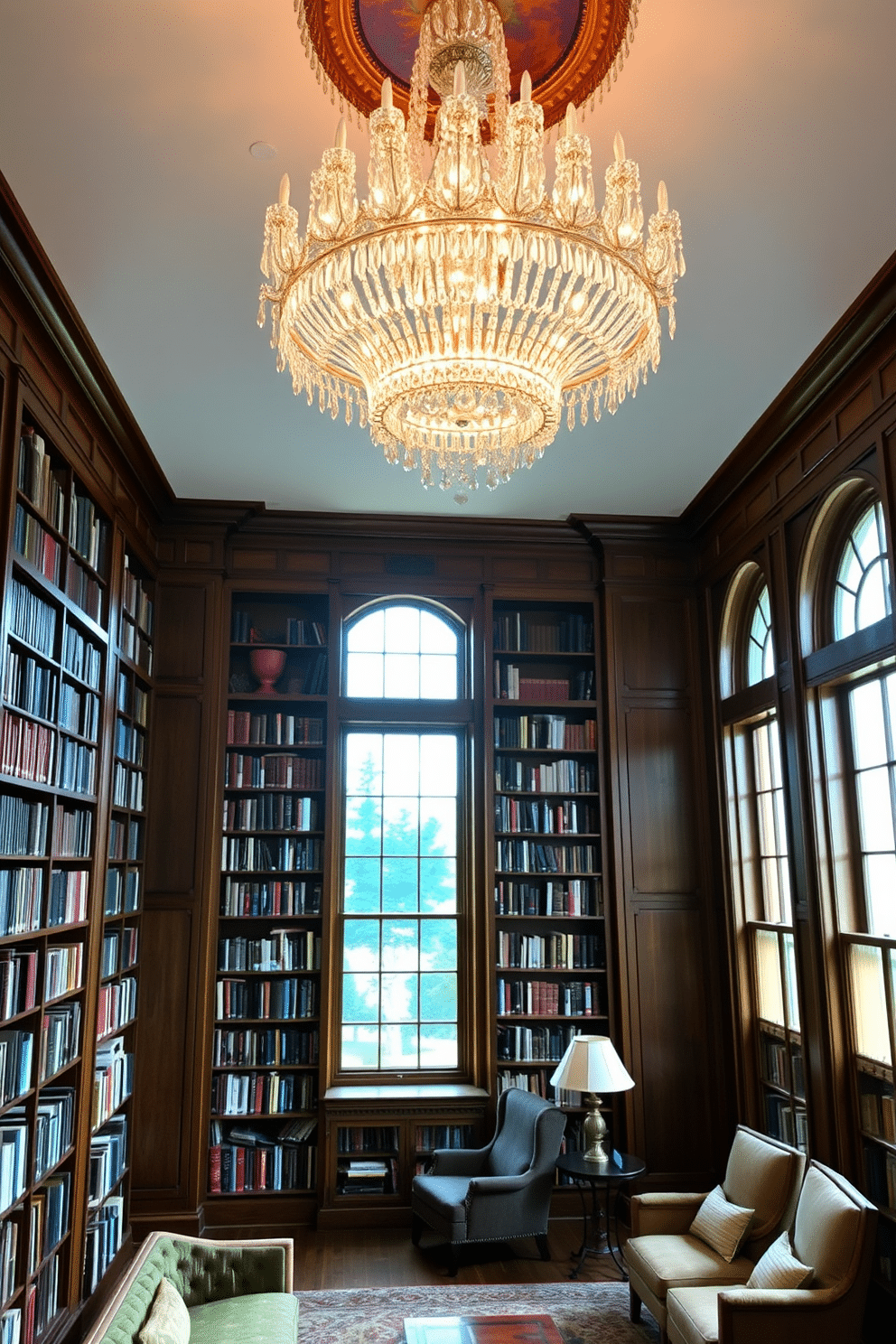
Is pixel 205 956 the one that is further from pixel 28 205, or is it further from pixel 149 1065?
pixel 28 205

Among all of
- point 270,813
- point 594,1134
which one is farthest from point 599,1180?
point 270,813

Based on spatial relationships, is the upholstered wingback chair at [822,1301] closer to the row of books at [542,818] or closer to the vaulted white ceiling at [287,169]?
the row of books at [542,818]

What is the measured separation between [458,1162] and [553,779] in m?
2.26

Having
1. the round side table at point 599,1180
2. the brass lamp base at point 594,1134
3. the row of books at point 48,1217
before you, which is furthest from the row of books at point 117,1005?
the brass lamp base at point 594,1134

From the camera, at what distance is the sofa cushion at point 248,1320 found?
3.54 m

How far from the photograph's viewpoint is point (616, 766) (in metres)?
6.32

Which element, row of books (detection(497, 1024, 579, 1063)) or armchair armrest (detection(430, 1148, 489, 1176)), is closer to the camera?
armchair armrest (detection(430, 1148, 489, 1176))

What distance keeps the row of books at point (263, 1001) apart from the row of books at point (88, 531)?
2.58m

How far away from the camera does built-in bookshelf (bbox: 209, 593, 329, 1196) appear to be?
5871 mm

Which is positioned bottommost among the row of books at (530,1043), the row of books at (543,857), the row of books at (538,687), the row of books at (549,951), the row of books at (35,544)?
the row of books at (530,1043)

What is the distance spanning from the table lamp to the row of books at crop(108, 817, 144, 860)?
253cm

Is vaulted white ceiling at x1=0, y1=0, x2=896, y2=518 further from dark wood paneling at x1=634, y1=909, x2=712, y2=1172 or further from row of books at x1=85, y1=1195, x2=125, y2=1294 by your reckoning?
row of books at x1=85, y1=1195, x2=125, y2=1294

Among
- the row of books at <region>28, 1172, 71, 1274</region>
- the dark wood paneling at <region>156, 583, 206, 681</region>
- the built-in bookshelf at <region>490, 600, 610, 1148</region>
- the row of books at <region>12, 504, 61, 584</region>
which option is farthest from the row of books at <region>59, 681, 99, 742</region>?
the built-in bookshelf at <region>490, 600, 610, 1148</region>

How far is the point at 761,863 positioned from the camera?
18.9ft
